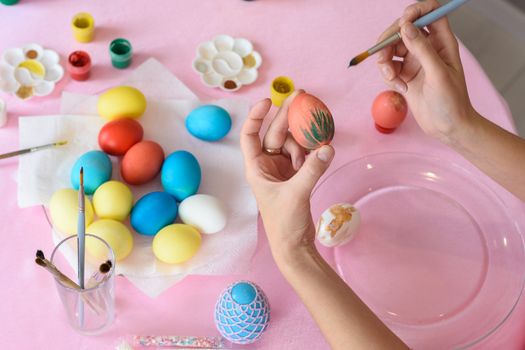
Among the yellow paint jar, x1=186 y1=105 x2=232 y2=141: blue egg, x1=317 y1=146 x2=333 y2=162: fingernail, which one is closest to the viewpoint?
x1=317 y1=146 x2=333 y2=162: fingernail

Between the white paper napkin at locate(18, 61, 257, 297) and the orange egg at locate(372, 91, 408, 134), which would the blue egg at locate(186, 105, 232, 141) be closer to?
the white paper napkin at locate(18, 61, 257, 297)

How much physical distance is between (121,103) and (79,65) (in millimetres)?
144

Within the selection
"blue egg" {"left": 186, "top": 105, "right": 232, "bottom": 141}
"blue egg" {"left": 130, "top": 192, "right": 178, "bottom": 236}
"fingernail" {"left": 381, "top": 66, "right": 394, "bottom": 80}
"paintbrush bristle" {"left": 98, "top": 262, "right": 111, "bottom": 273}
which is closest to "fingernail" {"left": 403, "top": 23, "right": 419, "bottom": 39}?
"fingernail" {"left": 381, "top": 66, "right": 394, "bottom": 80}

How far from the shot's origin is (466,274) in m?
1.17

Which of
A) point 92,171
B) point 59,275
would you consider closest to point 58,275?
point 59,275

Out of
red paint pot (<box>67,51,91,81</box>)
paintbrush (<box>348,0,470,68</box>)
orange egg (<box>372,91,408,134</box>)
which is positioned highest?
paintbrush (<box>348,0,470,68</box>)

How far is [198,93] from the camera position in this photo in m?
1.37

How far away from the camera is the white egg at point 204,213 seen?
3.80ft

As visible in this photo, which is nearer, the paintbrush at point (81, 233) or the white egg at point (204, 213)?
the paintbrush at point (81, 233)

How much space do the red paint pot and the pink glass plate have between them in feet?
1.68

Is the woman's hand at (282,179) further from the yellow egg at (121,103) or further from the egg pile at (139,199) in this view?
the yellow egg at (121,103)

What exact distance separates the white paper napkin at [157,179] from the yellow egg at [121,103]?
0.03 m

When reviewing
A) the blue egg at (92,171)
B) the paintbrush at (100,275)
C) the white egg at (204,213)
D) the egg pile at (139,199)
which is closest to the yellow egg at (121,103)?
the egg pile at (139,199)

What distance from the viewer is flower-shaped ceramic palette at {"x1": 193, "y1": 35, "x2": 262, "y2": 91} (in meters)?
1.38
